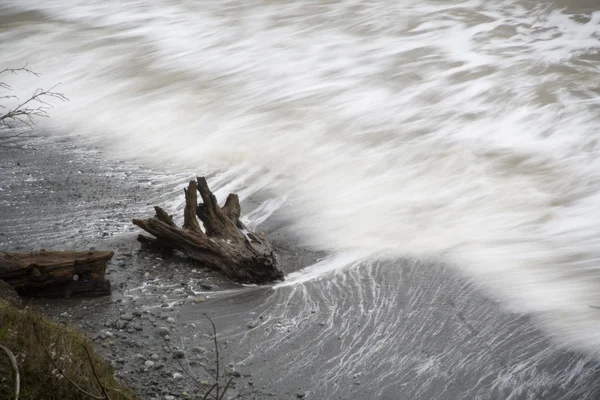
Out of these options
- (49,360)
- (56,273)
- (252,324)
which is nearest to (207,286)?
(252,324)

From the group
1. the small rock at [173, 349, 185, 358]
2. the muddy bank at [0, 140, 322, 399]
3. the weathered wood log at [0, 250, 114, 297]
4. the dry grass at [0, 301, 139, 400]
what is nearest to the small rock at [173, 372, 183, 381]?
the muddy bank at [0, 140, 322, 399]

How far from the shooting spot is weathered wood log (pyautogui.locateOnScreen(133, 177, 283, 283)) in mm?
6219

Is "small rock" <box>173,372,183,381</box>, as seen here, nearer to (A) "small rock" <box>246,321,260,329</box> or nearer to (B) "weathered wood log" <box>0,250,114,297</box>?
(A) "small rock" <box>246,321,260,329</box>

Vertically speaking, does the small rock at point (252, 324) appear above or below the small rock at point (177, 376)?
below

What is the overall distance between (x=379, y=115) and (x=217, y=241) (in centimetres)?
496

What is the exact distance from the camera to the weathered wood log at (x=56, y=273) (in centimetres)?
561

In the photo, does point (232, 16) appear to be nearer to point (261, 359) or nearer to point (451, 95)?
point (451, 95)

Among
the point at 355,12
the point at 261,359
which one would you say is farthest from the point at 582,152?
the point at 355,12

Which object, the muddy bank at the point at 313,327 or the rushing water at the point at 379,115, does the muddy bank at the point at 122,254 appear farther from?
the rushing water at the point at 379,115

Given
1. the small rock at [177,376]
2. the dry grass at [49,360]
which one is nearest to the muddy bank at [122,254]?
the small rock at [177,376]

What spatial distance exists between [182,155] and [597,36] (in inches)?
285

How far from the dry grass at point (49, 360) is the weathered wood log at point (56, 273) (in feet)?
3.20

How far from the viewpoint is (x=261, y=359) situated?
5324mm

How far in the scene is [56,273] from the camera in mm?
5676
